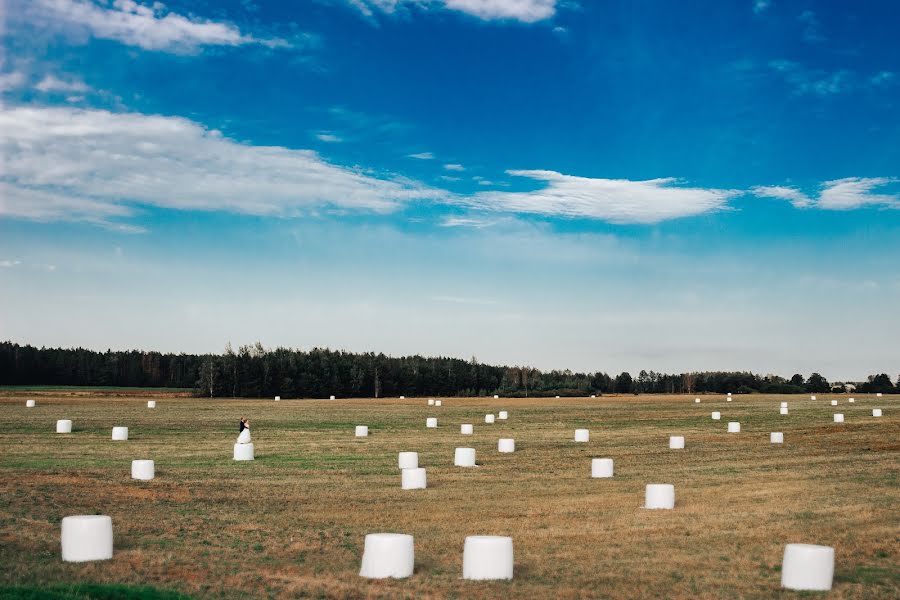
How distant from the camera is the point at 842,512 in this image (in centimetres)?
2217

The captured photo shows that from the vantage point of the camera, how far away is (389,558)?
15.2 meters

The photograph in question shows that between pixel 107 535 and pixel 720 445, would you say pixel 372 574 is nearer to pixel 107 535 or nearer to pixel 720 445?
pixel 107 535

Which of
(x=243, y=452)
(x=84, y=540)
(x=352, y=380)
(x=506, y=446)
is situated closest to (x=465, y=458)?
(x=506, y=446)

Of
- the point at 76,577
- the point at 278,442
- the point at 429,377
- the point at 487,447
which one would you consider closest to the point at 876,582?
the point at 76,577

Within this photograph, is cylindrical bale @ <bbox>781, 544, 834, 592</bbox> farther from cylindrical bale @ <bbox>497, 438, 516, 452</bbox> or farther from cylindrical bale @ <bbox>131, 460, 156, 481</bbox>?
cylindrical bale @ <bbox>497, 438, 516, 452</bbox>

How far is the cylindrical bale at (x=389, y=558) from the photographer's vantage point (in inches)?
598

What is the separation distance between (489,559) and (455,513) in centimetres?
→ 753

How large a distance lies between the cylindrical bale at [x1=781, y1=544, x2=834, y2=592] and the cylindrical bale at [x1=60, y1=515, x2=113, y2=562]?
11.0 metres

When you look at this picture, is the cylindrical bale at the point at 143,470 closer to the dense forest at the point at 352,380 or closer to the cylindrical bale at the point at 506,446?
the cylindrical bale at the point at 506,446

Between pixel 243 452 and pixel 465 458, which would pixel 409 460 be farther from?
pixel 243 452

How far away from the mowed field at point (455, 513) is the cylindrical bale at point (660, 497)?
0.46 m

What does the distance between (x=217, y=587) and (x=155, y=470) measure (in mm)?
17189

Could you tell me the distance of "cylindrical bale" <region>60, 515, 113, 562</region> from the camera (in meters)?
16.7

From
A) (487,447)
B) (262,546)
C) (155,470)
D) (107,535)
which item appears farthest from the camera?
(487,447)
